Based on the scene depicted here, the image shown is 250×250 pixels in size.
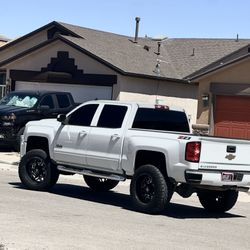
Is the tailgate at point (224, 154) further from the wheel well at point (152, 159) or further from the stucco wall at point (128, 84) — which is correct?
the stucco wall at point (128, 84)

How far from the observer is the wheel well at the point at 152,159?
11273 mm

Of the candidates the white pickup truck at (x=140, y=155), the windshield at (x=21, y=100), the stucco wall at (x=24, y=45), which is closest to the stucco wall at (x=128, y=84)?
the stucco wall at (x=24, y=45)

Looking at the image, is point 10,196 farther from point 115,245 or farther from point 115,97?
point 115,97

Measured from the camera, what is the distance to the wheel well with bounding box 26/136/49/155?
44.2 feet

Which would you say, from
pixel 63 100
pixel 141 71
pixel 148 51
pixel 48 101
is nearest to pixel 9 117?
pixel 48 101

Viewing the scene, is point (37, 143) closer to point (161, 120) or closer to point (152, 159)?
point (161, 120)

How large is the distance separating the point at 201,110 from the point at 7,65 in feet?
35.3

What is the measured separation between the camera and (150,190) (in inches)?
445

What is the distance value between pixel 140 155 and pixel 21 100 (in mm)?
11188

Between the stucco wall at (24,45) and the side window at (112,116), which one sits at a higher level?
the stucco wall at (24,45)

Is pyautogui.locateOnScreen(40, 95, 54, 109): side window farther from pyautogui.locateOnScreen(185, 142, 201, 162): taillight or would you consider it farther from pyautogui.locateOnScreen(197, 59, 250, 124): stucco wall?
pyautogui.locateOnScreen(185, 142, 201, 162): taillight

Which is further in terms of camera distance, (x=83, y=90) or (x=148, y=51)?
(x=148, y=51)

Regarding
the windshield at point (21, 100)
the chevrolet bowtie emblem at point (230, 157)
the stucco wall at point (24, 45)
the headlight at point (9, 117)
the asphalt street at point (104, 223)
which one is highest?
the stucco wall at point (24, 45)

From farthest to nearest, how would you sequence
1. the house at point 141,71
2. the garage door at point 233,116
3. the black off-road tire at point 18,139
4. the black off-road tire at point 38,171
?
the house at point 141,71
the garage door at point 233,116
the black off-road tire at point 18,139
the black off-road tire at point 38,171
